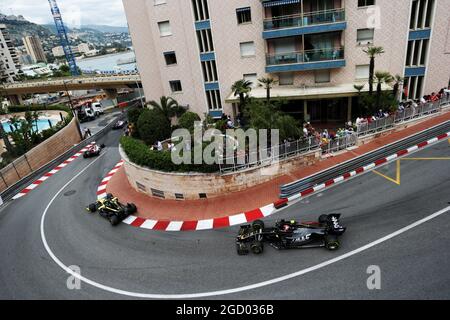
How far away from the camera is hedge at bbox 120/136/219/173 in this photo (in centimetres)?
1565

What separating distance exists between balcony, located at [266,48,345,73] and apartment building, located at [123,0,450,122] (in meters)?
0.08

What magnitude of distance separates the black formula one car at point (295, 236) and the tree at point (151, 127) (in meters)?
12.7

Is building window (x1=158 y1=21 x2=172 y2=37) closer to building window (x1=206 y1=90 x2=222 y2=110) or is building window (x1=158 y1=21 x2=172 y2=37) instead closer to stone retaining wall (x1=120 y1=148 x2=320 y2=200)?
building window (x1=206 y1=90 x2=222 y2=110)

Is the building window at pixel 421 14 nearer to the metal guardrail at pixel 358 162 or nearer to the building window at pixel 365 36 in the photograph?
the building window at pixel 365 36

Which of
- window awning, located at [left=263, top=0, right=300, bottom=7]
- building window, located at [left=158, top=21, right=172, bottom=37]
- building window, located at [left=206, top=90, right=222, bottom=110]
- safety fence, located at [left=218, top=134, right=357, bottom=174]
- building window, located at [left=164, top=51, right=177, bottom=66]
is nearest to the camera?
safety fence, located at [left=218, top=134, right=357, bottom=174]

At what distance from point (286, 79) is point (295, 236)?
17.6m

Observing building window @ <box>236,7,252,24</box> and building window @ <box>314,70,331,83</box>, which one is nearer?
building window @ <box>236,7,252,24</box>

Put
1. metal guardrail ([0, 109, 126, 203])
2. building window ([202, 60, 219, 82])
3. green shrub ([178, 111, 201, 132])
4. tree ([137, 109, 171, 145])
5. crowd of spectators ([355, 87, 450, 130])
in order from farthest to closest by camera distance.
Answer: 1. building window ([202, 60, 219, 82])
2. metal guardrail ([0, 109, 126, 203])
3. tree ([137, 109, 171, 145])
4. green shrub ([178, 111, 201, 132])
5. crowd of spectators ([355, 87, 450, 130])

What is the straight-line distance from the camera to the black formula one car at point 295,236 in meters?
10.7

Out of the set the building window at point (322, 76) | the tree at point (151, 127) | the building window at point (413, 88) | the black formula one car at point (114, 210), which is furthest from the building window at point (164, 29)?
the building window at point (413, 88)

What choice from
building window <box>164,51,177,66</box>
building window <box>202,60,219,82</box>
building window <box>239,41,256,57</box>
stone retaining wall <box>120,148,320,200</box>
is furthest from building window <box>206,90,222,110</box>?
stone retaining wall <box>120,148,320,200</box>

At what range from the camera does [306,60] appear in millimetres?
23062

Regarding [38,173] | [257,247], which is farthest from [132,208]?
[38,173]
